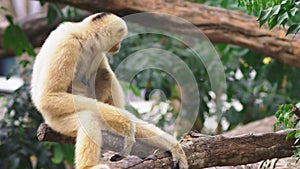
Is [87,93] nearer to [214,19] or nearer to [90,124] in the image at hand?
[90,124]

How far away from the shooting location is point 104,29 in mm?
3094

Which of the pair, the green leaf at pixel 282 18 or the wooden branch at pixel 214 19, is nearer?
the green leaf at pixel 282 18

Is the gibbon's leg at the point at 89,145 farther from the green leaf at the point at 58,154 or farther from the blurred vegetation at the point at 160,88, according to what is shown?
the green leaf at the point at 58,154

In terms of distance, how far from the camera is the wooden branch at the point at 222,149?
8.32ft

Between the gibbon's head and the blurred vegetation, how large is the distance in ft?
4.49

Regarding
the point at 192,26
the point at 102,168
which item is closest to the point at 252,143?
the point at 102,168

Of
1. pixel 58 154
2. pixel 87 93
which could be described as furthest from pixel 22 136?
pixel 87 93

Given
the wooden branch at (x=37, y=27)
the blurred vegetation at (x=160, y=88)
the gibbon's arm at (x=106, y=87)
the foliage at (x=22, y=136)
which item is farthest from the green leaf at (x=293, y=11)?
the wooden branch at (x=37, y=27)

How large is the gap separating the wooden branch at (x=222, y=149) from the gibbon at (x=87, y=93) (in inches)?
2.1

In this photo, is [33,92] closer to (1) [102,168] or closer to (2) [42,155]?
(1) [102,168]

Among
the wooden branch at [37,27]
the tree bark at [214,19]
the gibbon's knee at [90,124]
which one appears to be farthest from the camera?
the wooden branch at [37,27]

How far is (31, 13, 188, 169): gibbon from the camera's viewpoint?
8.48 ft

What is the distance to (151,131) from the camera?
281 centimetres

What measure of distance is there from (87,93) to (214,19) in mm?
1769
